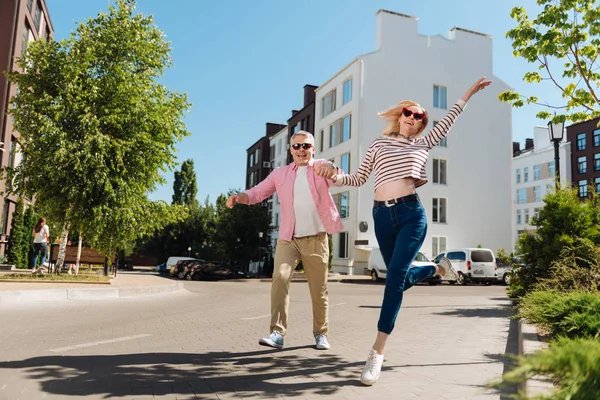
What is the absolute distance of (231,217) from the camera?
1608 inches

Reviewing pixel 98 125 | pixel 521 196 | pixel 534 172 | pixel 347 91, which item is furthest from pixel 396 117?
pixel 521 196

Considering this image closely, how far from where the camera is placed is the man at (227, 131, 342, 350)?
4.89 metres

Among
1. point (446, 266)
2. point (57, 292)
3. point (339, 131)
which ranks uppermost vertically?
point (339, 131)

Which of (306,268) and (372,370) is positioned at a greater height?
(306,268)

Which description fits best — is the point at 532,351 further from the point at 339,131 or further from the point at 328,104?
the point at 328,104

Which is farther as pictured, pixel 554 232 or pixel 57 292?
pixel 57 292

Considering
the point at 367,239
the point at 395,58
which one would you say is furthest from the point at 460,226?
the point at 395,58

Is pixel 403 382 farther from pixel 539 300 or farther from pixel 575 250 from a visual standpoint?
pixel 575 250

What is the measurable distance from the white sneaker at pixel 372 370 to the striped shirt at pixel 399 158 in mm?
1332

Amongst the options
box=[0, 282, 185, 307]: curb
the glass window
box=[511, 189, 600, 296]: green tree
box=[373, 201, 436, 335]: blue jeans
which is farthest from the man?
the glass window

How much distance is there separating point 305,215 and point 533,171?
67.1 metres

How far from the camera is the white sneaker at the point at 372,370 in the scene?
362 cm

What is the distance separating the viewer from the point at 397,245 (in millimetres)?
3992

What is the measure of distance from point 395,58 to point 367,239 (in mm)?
13699
